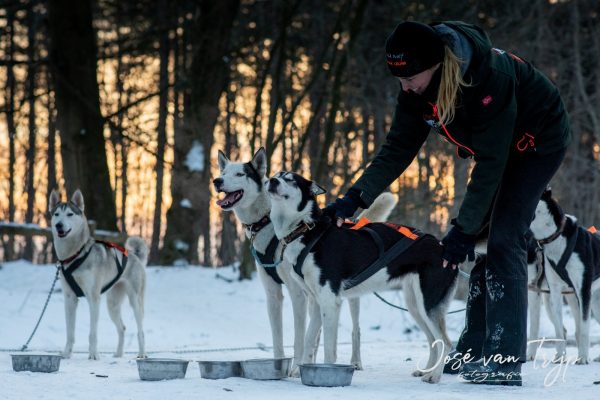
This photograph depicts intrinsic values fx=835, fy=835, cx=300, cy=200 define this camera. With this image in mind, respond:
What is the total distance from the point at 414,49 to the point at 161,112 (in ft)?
51.4

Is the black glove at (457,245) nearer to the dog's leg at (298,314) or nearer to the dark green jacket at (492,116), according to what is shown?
the dark green jacket at (492,116)

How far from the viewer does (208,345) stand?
9.27 meters

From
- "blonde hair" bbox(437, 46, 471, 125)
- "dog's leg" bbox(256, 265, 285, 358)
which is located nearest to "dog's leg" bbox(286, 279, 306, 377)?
"dog's leg" bbox(256, 265, 285, 358)

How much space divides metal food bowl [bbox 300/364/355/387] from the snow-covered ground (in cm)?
7

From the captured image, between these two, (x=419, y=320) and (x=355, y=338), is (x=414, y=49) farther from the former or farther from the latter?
(x=355, y=338)

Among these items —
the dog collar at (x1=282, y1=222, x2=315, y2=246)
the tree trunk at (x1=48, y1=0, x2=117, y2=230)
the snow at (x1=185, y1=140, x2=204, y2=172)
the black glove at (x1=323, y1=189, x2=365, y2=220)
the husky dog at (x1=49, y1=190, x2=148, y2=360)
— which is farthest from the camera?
the snow at (x1=185, y1=140, x2=204, y2=172)

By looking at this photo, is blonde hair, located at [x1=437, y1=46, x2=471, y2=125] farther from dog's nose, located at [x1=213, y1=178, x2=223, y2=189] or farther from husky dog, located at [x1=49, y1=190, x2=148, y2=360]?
husky dog, located at [x1=49, y1=190, x2=148, y2=360]

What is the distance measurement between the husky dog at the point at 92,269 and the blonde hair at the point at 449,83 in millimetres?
3905

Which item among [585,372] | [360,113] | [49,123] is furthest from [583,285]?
[49,123]

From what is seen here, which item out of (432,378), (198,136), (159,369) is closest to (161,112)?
(198,136)

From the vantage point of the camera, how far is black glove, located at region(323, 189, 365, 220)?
4.67 m

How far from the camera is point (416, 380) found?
15.4 ft

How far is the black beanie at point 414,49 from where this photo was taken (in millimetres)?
3982

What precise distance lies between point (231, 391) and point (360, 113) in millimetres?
13302
